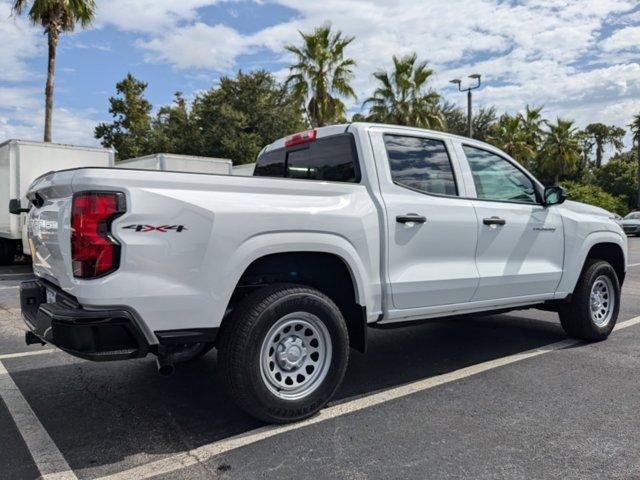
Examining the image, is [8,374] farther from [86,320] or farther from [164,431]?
[86,320]

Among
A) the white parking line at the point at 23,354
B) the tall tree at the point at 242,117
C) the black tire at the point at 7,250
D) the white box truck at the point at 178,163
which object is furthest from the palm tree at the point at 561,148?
the white parking line at the point at 23,354

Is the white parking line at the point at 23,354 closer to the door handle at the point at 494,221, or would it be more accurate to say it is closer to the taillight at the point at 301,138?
the taillight at the point at 301,138

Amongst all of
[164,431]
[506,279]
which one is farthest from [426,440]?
[506,279]

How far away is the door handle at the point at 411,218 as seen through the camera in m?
3.90

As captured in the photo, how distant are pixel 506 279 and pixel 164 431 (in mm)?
2988

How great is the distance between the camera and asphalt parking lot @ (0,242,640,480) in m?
2.98

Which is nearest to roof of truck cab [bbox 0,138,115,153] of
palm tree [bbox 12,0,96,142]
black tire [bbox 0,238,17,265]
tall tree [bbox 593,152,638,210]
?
black tire [bbox 0,238,17,265]

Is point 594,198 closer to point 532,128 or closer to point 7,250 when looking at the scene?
point 532,128

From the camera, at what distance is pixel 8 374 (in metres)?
4.62

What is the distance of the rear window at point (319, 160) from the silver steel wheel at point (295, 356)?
1.15m

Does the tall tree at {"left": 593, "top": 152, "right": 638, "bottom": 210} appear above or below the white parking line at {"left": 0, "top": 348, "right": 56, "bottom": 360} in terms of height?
above

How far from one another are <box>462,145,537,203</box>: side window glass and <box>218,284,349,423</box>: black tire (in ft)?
6.28

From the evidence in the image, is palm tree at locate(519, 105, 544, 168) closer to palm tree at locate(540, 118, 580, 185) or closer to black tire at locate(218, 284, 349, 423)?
palm tree at locate(540, 118, 580, 185)

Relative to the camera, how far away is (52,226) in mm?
3236
